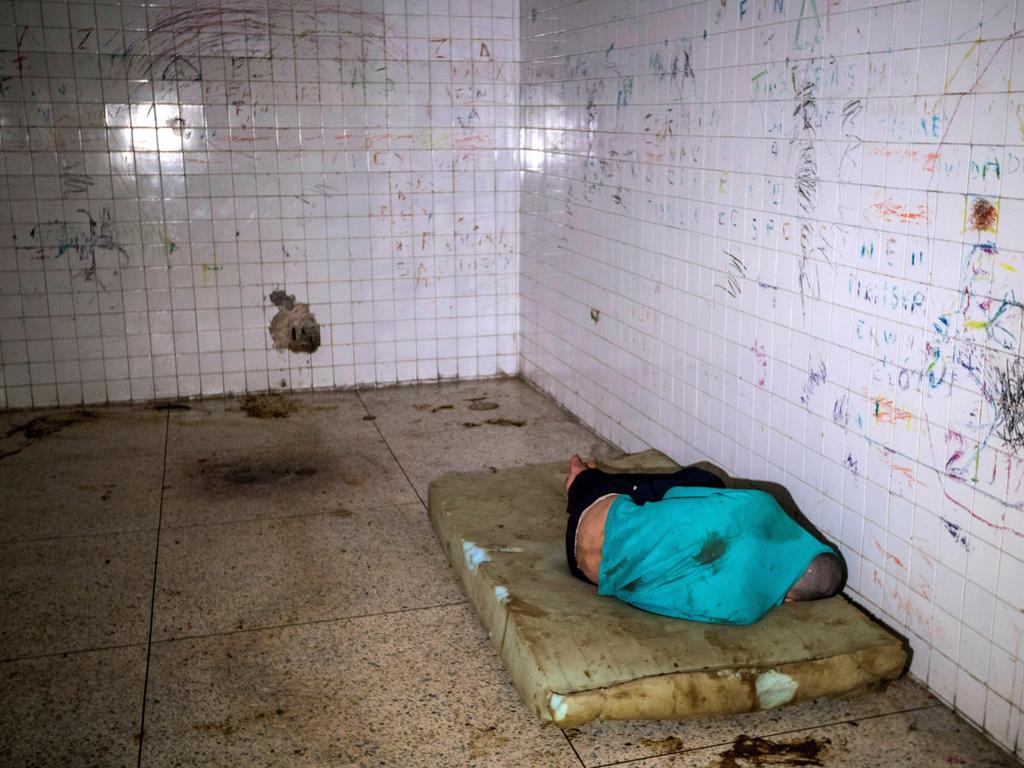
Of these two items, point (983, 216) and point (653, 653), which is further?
point (653, 653)

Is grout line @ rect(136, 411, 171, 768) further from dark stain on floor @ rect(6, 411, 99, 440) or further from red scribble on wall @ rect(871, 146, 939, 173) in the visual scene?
red scribble on wall @ rect(871, 146, 939, 173)

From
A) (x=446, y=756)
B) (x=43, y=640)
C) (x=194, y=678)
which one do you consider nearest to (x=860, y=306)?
(x=446, y=756)

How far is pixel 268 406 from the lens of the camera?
19.5ft

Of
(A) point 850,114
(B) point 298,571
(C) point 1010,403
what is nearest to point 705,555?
(C) point 1010,403

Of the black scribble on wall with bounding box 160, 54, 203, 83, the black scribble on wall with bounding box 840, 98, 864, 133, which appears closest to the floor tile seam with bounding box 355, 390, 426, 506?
the black scribble on wall with bounding box 160, 54, 203, 83

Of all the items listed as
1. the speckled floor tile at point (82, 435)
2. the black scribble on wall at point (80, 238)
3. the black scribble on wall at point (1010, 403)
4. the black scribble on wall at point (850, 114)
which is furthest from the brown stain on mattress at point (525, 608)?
the black scribble on wall at point (80, 238)

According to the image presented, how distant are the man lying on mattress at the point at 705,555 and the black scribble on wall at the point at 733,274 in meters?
0.92

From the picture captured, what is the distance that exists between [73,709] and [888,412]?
8.34 ft

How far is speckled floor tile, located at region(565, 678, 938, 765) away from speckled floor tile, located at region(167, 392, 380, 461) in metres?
2.88

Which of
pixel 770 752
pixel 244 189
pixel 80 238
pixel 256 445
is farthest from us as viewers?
pixel 244 189

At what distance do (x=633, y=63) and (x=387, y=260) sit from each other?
7.37 feet

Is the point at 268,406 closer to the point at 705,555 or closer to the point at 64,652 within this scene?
the point at 64,652

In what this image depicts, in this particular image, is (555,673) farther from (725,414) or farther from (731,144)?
(731,144)

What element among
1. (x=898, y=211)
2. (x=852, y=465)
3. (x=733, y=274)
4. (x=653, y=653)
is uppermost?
(x=898, y=211)
